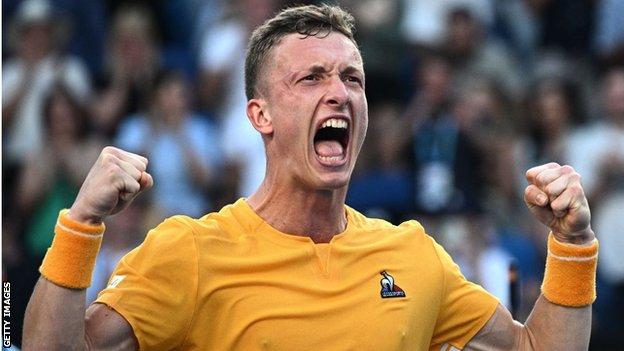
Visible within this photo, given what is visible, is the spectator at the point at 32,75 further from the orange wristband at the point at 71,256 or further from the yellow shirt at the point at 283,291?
the orange wristband at the point at 71,256

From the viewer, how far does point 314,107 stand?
4.75 m

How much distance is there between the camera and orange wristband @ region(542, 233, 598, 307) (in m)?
4.74

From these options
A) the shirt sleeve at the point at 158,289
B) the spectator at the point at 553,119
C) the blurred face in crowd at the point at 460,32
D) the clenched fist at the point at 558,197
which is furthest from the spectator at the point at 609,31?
the shirt sleeve at the point at 158,289

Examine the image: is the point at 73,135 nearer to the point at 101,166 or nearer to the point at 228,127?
the point at 228,127

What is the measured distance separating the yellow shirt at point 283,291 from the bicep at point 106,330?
0.09ft

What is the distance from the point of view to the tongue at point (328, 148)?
188 inches

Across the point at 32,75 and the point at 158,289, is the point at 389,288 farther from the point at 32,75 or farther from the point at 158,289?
the point at 32,75

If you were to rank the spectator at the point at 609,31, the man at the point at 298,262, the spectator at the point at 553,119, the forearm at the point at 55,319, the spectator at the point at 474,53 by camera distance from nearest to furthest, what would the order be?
1. the forearm at the point at 55,319
2. the man at the point at 298,262
3. the spectator at the point at 553,119
4. the spectator at the point at 474,53
5. the spectator at the point at 609,31

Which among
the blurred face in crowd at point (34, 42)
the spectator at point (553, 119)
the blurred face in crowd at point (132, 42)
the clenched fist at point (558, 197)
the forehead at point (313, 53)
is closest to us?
the clenched fist at point (558, 197)

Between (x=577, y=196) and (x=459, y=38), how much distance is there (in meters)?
6.93

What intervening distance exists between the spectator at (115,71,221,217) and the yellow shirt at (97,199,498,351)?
544 centimetres

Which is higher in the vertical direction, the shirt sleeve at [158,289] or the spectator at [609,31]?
the spectator at [609,31]

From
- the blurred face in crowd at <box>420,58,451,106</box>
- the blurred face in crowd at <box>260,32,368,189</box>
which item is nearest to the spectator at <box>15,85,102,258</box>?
the blurred face in crowd at <box>420,58,451,106</box>

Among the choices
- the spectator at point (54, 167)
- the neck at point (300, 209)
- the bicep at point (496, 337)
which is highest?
the neck at point (300, 209)
